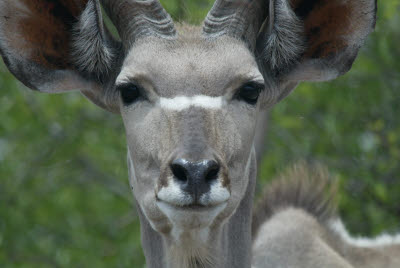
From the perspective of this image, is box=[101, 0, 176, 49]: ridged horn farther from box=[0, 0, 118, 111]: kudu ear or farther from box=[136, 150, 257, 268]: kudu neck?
box=[136, 150, 257, 268]: kudu neck

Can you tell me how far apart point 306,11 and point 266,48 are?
315mm

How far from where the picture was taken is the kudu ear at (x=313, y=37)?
14.1 feet

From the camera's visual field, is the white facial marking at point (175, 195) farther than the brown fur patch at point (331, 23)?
No

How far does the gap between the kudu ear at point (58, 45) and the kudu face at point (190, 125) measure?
0.81 feet

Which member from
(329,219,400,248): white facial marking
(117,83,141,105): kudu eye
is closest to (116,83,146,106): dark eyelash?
(117,83,141,105): kudu eye

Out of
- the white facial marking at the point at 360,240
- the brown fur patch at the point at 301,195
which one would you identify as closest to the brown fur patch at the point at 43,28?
the brown fur patch at the point at 301,195

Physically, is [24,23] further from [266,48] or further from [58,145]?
[58,145]

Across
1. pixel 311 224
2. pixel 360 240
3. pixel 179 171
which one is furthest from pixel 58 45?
pixel 360 240

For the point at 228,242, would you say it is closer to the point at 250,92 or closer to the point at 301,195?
the point at 250,92

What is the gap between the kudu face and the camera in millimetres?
3627

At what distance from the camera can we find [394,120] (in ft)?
25.5

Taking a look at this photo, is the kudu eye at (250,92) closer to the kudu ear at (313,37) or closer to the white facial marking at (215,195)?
the kudu ear at (313,37)

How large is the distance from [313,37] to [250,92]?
64 cm

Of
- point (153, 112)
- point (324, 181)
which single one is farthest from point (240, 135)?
point (324, 181)
